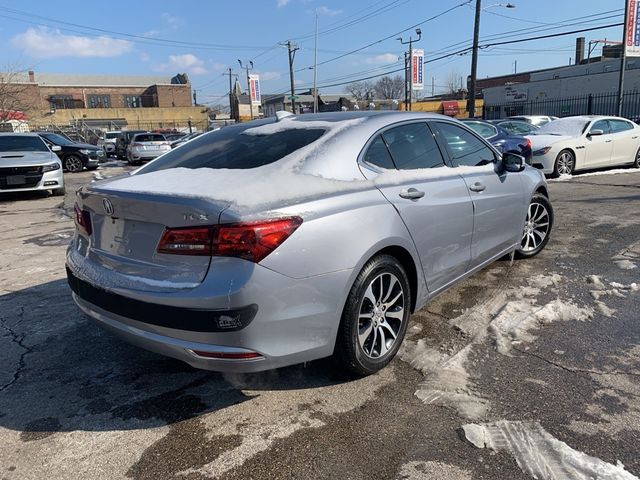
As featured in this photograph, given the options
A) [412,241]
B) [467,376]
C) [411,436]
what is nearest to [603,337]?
[467,376]

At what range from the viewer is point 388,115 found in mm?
3682

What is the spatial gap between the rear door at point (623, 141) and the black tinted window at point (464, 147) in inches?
420

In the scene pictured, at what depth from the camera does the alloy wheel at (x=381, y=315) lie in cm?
305

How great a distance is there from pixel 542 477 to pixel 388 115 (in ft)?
8.15

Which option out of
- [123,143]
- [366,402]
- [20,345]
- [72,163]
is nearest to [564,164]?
[366,402]

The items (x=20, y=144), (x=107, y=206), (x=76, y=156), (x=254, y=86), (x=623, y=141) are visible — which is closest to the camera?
(x=107, y=206)

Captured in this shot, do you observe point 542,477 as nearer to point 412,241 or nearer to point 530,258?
point 412,241

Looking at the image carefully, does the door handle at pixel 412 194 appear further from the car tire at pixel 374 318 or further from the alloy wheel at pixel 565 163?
the alloy wheel at pixel 565 163

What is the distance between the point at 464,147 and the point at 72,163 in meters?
17.8

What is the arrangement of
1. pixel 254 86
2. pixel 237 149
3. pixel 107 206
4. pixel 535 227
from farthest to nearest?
1. pixel 254 86
2. pixel 535 227
3. pixel 237 149
4. pixel 107 206

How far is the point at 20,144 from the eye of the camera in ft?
39.9

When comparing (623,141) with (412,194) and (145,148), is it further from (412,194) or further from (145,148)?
(145,148)

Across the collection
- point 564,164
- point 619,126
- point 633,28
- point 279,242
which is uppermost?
point 633,28

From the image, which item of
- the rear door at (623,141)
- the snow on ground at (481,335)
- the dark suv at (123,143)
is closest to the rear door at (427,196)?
the snow on ground at (481,335)
